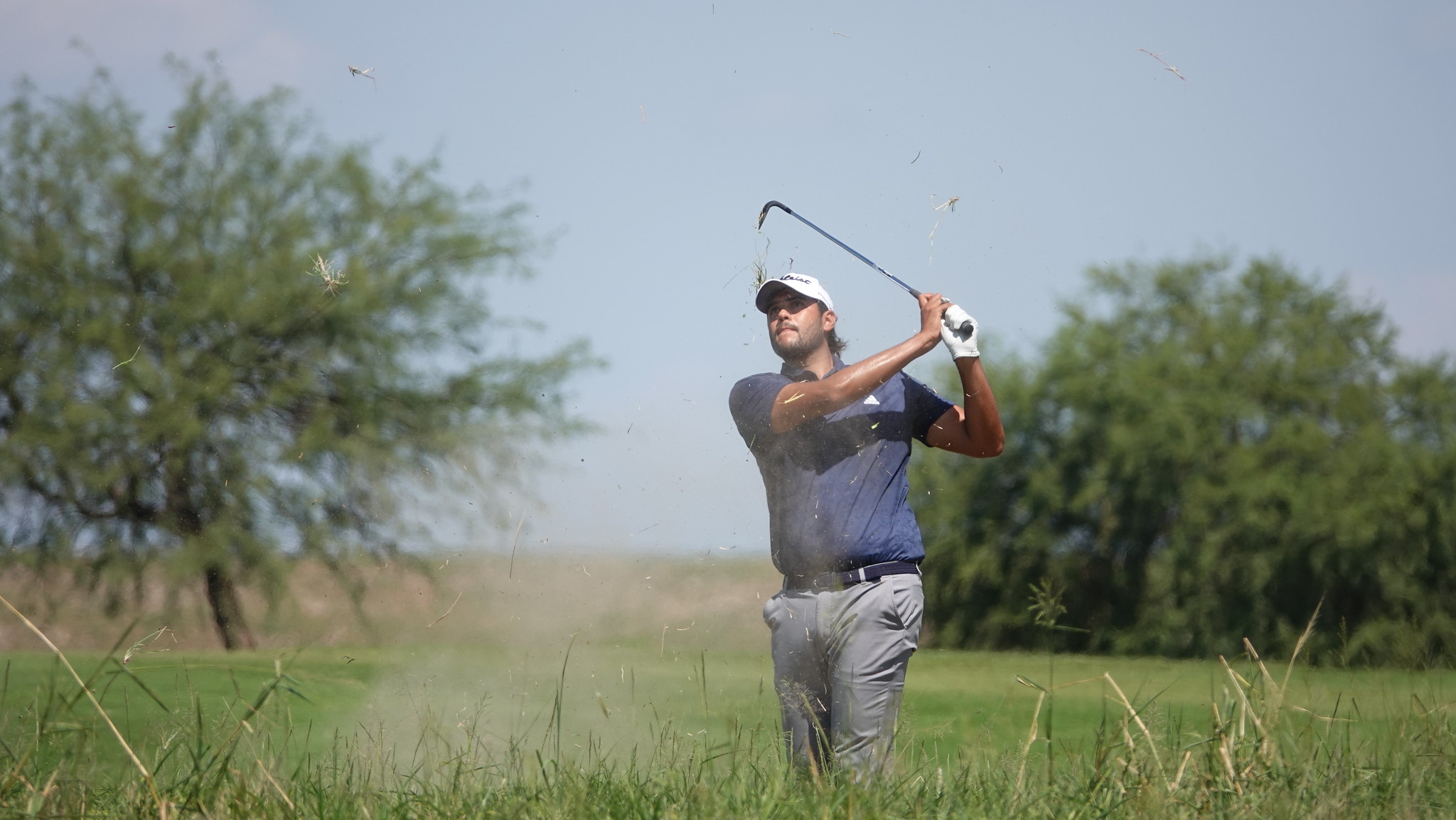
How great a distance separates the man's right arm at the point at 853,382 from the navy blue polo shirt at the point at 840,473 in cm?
9

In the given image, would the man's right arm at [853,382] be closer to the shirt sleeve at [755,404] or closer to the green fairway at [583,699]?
the shirt sleeve at [755,404]

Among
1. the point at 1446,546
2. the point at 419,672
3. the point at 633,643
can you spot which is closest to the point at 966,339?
the point at 633,643

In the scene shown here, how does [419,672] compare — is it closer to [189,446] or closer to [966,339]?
[966,339]

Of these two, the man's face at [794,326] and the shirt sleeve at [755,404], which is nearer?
the shirt sleeve at [755,404]

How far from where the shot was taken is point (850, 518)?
4.01m

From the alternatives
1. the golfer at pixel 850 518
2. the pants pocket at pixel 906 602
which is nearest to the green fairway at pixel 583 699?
the golfer at pixel 850 518

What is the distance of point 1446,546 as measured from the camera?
25.0m

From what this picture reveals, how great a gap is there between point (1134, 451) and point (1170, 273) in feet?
17.1

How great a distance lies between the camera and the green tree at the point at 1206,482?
2553 cm

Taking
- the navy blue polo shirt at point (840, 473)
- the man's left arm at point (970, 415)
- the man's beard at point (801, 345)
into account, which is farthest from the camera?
the man's beard at point (801, 345)

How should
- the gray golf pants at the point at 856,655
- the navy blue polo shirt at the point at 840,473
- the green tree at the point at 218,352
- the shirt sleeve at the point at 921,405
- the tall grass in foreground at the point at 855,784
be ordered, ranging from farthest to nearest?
the green tree at the point at 218,352 < the shirt sleeve at the point at 921,405 < the navy blue polo shirt at the point at 840,473 < the gray golf pants at the point at 856,655 < the tall grass in foreground at the point at 855,784

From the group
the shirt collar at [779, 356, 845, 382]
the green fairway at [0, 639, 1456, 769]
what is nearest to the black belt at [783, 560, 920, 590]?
the green fairway at [0, 639, 1456, 769]

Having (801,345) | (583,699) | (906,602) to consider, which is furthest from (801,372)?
(583,699)

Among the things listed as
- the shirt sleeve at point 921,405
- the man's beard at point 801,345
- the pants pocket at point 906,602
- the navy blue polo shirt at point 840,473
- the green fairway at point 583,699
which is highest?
the man's beard at point 801,345
